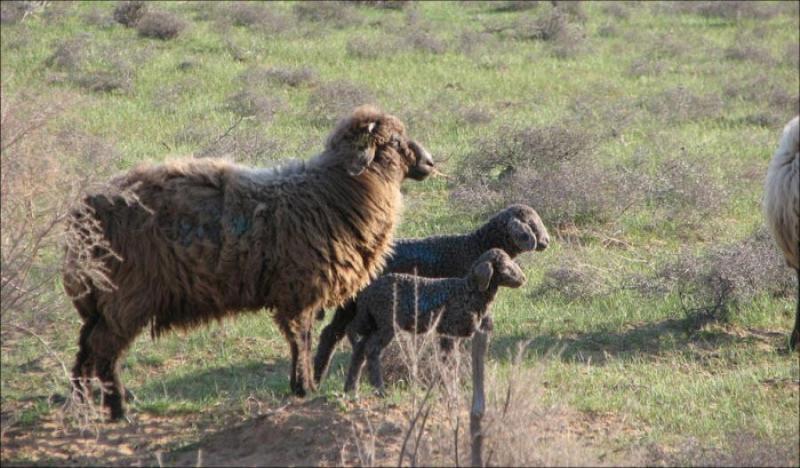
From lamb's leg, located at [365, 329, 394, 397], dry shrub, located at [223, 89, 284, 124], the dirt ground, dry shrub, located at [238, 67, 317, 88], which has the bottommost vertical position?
the dirt ground

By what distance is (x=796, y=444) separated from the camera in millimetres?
8312

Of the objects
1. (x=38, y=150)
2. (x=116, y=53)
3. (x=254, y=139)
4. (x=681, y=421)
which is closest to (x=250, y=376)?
(x=38, y=150)

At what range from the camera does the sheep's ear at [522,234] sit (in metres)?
10.6

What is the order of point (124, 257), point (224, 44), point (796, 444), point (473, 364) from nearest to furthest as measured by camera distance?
point (473, 364) → point (796, 444) → point (124, 257) → point (224, 44)

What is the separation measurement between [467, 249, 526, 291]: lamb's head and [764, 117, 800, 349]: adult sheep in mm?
1970

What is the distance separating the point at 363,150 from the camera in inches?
376

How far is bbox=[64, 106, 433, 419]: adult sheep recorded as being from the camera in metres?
9.01

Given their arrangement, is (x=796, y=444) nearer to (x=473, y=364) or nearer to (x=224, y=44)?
(x=473, y=364)

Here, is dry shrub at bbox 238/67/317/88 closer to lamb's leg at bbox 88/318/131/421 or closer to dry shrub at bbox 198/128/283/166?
dry shrub at bbox 198/128/283/166

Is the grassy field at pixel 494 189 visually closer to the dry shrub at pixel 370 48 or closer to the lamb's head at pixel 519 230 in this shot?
the dry shrub at pixel 370 48

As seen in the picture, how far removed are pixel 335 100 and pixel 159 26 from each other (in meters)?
6.00

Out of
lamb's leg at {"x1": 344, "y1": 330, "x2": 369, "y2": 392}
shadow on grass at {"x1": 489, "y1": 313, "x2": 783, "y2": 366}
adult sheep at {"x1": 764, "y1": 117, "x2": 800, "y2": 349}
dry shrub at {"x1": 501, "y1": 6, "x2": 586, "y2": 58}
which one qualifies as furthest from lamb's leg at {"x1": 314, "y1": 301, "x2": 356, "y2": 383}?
dry shrub at {"x1": 501, "y1": 6, "x2": 586, "y2": 58}

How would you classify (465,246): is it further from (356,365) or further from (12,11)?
(12,11)

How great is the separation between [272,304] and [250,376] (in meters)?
1.55
